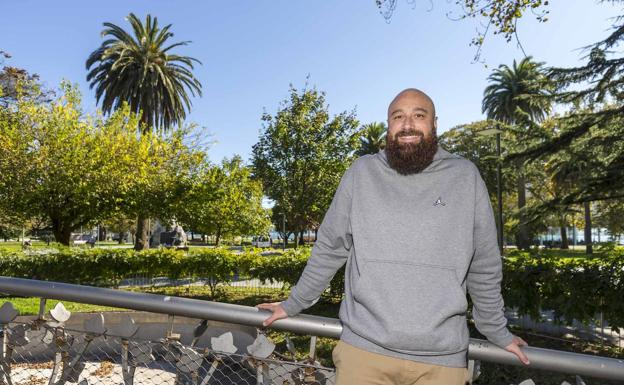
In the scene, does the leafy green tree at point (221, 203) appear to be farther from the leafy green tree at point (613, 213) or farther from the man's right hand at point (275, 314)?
the man's right hand at point (275, 314)

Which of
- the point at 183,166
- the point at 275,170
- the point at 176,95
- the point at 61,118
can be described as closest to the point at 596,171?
the point at 275,170

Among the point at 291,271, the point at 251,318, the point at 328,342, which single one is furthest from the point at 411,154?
the point at 291,271

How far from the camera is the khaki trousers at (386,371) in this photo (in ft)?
5.38

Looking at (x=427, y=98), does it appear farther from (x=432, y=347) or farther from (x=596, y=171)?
(x=596, y=171)

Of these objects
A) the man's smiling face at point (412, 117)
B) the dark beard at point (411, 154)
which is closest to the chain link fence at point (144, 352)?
the dark beard at point (411, 154)

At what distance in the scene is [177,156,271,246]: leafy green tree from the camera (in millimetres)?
20047

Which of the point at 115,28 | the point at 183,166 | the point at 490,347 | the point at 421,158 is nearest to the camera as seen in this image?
the point at 490,347

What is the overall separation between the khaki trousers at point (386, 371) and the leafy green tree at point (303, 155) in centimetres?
1668

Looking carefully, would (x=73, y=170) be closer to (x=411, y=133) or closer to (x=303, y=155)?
(x=303, y=155)

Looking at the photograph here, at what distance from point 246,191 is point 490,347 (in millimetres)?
31700

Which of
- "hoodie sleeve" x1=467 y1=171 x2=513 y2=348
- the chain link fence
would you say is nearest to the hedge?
"hoodie sleeve" x1=467 y1=171 x2=513 y2=348

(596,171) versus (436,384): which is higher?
(596,171)

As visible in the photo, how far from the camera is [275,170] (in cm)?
1878

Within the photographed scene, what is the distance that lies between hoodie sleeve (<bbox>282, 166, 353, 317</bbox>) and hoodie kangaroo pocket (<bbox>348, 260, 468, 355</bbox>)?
268mm
